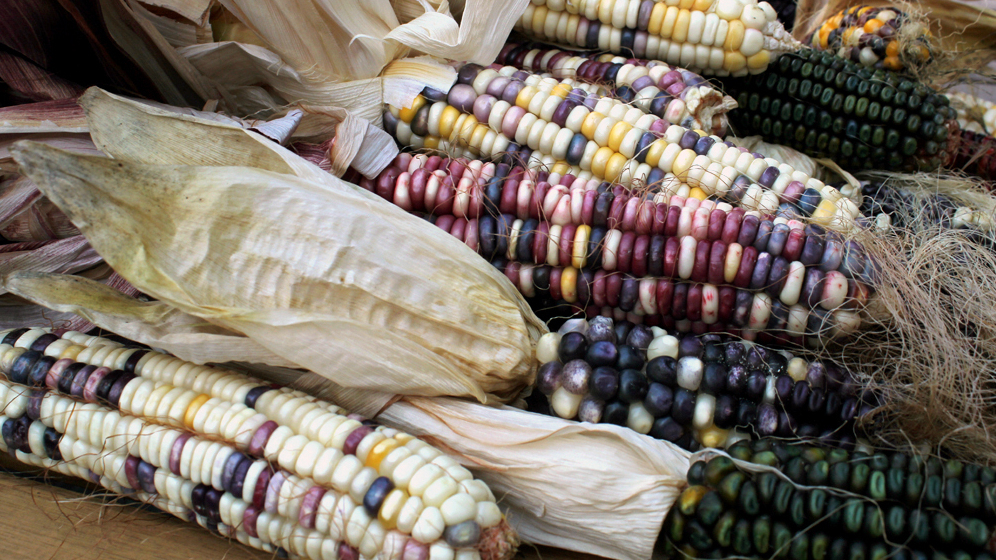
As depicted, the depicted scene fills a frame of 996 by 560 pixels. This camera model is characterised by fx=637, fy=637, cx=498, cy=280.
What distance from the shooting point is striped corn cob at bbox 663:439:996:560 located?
79 cm

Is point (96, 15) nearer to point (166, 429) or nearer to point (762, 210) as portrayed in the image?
point (166, 429)

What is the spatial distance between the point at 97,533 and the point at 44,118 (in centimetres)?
74

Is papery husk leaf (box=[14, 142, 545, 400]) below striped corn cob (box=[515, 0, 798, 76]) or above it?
below

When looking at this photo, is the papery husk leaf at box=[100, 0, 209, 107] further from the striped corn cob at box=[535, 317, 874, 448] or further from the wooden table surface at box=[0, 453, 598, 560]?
the striped corn cob at box=[535, 317, 874, 448]

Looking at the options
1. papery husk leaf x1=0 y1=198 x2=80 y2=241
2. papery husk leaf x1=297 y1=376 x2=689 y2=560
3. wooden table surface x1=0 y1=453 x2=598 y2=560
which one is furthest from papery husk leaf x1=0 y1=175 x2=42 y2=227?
papery husk leaf x1=297 y1=376 x2=689 y2=560

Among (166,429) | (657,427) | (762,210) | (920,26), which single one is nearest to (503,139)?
(762,210)

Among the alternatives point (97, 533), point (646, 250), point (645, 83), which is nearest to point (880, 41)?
point (645, 83)

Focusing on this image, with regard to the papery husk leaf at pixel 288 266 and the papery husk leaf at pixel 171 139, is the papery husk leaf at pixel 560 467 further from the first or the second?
the papery husk leaf at pixel 171 139

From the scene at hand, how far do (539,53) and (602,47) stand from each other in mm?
153

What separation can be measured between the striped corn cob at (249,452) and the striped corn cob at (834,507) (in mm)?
281

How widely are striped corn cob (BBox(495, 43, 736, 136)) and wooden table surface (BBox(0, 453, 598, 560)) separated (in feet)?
3.02

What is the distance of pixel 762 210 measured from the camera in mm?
1143

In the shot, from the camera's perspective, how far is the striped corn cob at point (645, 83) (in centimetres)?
137

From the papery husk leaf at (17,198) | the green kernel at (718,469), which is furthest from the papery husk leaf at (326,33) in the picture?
the green kernel at (718,469)
